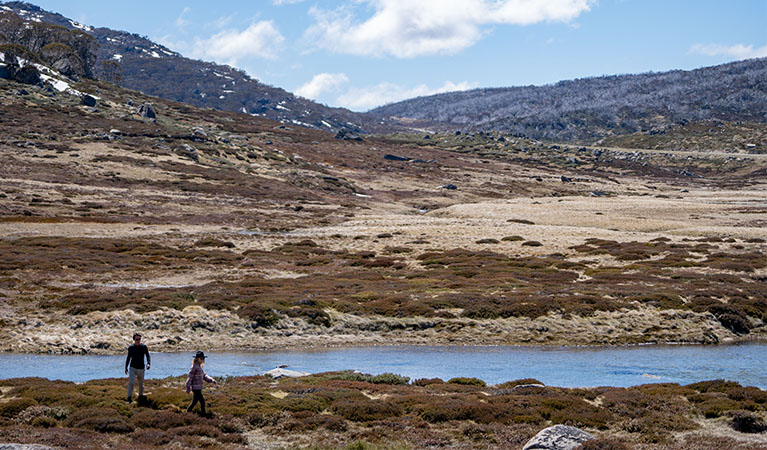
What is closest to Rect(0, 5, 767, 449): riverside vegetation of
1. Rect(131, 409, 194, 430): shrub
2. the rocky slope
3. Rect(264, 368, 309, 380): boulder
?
Rect(131, 409, 194, 430): shrub

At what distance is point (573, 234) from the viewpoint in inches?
3282

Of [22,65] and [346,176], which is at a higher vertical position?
[22,65]

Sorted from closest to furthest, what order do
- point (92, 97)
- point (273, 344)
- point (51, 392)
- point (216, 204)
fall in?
point (51, 392)
point (273, 344)
point (216, 204)
point (92, 97)

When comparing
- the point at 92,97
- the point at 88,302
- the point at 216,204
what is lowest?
the point at 88,302

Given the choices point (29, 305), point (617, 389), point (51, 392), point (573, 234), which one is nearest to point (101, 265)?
point (29, 305)

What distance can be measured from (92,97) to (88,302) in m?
165

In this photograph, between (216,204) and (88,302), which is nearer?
(88,302)

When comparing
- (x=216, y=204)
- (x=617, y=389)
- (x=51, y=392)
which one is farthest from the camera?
(x=216, y=204)

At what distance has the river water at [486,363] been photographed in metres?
30.5

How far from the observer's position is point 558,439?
55.9 feet

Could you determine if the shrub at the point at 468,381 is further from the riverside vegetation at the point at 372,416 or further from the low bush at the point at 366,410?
the low bush at the point at 366,410

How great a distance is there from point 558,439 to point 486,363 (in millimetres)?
17550

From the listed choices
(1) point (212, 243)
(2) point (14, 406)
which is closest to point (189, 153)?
(1) point (212, 243)

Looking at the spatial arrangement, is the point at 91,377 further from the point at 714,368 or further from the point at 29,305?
the point at 714,368
